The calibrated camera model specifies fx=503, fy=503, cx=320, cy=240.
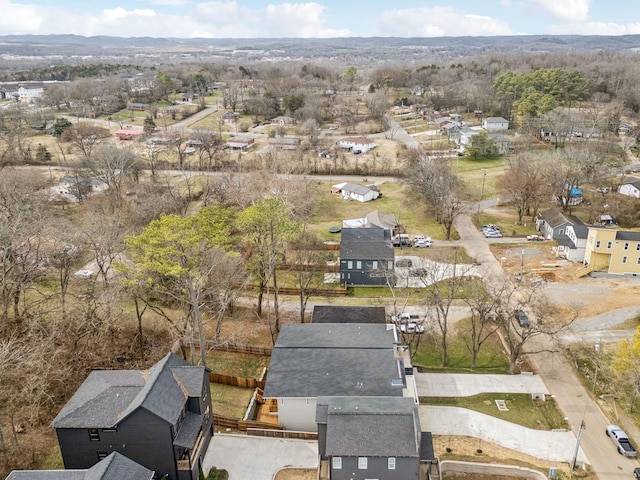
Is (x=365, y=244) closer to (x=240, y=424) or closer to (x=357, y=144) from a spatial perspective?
(x=240, y=424)

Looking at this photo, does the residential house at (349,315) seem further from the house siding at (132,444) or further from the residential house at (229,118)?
the residential house at (229,118)

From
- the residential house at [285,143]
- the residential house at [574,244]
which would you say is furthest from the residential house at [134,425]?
the residential house at [285,143]

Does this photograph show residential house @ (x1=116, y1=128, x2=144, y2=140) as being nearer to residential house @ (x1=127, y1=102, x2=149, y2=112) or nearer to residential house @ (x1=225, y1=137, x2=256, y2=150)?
residential house @ (x1=225, y1=137, x2=256, y2=150)

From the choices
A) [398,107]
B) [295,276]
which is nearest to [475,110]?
[398,107]

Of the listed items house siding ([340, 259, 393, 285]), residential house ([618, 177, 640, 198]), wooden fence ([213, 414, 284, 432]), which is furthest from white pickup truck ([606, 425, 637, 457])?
residential house ([618, 177, 640, 198])

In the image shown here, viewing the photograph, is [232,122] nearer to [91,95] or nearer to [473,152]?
[91,95]
